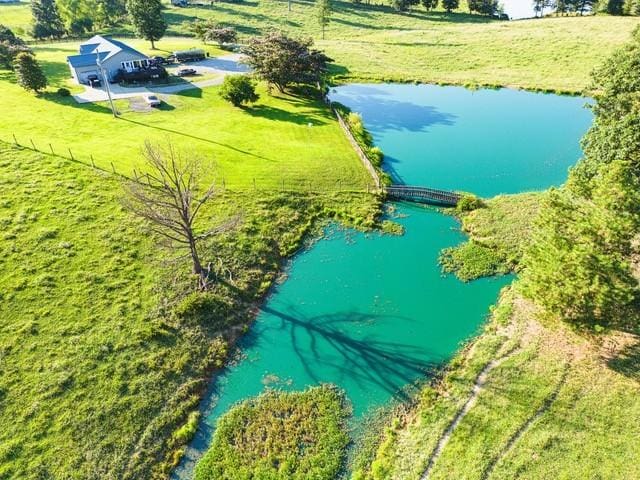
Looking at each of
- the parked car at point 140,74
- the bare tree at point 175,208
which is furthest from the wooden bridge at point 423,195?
the parked car at point 140,74

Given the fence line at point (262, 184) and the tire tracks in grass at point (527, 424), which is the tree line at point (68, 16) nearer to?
the fence line at point (262, 184)

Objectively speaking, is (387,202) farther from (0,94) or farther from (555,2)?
(555,2)

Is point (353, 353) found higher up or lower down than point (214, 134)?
lower down

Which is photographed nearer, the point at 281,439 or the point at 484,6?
the point at 281,439

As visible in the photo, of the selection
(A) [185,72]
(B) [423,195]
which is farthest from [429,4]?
(B) [423,195]

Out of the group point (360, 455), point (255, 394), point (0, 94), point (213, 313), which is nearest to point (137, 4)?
point (0, 94)

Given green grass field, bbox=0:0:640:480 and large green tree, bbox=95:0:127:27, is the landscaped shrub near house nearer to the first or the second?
green grass field, bbox=0:0:640:480

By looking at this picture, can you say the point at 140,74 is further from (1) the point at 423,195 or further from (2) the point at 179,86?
(1) the point at 423,195
